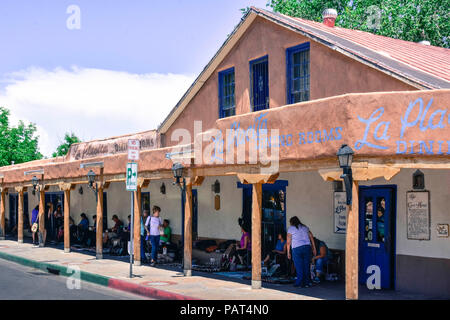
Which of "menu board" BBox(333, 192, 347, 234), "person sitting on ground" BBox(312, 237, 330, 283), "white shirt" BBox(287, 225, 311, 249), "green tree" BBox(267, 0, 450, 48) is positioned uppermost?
"green tree" BBox(267, 0, 450, 48)

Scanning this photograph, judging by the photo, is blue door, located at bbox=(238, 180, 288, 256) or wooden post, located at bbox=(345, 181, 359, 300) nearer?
wooden post, located at bbox=(345, 181, 359, 300)

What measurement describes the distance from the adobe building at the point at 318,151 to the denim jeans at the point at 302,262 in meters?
0.89

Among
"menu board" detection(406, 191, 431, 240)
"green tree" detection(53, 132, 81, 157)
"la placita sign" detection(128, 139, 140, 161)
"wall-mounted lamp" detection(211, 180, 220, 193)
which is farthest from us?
"green tree" detection(53, 132, 81, 157)

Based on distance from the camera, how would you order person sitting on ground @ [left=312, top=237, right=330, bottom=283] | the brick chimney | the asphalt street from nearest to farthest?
1. the asphalt street
2. person sitting on ground @ [left=312, top=237, right=330, bottom=283]
3. the brick chimney

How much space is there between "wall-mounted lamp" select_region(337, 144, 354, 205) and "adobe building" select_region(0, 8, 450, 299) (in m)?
0.07

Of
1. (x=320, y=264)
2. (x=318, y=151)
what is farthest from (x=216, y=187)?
(x=318, y=151)

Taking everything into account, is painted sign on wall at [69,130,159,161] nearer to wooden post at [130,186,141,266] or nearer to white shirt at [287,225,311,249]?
wooden post at [130,186,141,266]

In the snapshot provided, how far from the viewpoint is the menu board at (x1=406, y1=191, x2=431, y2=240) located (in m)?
11.7

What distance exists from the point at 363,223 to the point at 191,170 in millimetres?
4319

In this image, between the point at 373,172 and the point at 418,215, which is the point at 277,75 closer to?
the point at 418,215

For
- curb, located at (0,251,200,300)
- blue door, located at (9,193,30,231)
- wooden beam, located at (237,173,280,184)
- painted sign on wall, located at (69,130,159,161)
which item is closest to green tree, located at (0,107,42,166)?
blue door, located at (9,193,30,231)

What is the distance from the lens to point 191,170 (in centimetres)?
1473

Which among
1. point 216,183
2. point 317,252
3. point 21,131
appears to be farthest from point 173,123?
point 21,131

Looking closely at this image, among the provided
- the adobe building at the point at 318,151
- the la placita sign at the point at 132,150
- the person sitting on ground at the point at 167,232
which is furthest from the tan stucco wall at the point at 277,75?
the la placita sign at the point at 132,150
